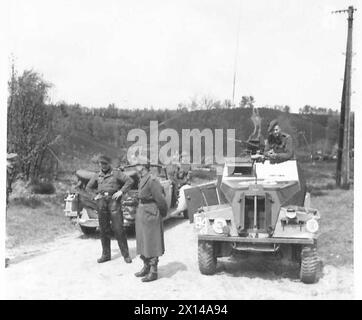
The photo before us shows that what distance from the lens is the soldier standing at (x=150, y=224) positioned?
6969mm

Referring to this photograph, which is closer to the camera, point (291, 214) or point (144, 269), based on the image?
point (291, 214)

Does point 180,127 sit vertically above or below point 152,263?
above

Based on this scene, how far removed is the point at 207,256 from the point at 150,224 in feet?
3.01

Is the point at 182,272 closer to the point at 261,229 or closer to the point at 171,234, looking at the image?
the point at 261,229

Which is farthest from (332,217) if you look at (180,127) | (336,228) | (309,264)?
(180,127)

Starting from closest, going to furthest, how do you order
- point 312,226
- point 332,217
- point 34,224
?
point 312,226 → point 34,224 → point 332,217

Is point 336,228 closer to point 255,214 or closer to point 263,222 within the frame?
point 263,222

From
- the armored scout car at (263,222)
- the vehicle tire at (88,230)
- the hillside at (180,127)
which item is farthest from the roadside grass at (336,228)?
the hillside at (180,127)

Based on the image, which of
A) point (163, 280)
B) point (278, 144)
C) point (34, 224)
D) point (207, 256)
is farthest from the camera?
point (34, 224)

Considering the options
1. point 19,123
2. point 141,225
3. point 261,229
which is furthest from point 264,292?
point 19,123

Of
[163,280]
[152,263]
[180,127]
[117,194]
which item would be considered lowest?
[163,280]

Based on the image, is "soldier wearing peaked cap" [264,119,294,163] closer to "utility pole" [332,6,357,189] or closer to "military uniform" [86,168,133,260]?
"military uniform" [86,168,133,260]

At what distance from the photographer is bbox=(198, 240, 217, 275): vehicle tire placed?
712 centimetres

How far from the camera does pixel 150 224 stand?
702cm
